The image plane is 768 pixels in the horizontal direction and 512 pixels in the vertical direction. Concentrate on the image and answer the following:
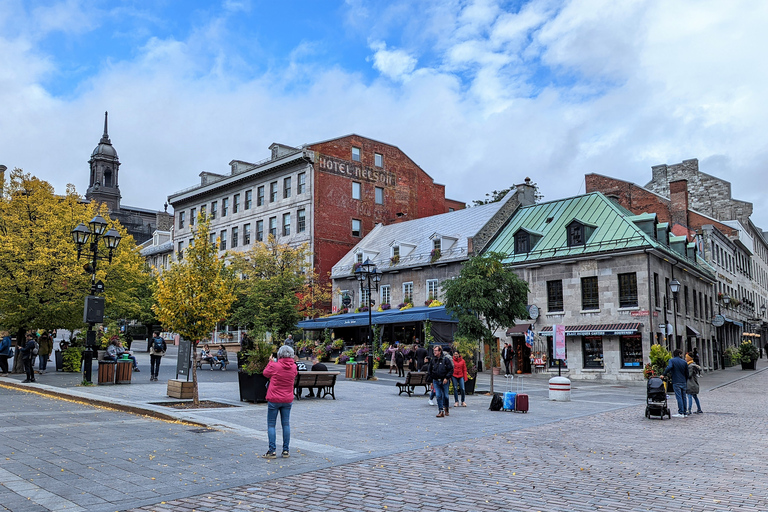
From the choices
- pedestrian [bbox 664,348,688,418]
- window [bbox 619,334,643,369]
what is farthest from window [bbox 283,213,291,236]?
pedestrian [bbox 664,348,688,418]

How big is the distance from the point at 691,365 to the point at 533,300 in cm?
1773

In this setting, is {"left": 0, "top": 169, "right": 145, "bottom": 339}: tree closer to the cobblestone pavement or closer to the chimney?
the cobblestone pavement

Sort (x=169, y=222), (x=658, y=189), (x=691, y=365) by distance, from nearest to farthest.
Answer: (x=691, y=365) < (x=658, y=189) < (x=169, y=222)

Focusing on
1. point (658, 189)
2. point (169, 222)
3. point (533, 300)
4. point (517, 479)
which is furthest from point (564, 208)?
point (169, 222)

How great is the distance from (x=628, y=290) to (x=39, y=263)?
26156 millimetres

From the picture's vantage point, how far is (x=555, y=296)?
34.3 meters

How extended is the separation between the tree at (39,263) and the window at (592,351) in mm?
22569

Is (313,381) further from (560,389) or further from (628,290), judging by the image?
(628,290)

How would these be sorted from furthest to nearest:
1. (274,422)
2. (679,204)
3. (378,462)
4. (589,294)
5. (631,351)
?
(679,204), (589,294), (631,351), (274,422), (378,462)

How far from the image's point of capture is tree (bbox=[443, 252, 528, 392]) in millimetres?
22266

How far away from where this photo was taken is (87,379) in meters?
20.8

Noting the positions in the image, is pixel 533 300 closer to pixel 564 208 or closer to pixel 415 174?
pixel 564 208

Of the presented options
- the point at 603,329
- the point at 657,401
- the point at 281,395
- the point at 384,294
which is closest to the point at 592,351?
the point at 603,329

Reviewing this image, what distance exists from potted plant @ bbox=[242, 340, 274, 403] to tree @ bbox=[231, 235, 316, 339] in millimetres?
15074
